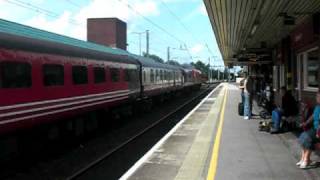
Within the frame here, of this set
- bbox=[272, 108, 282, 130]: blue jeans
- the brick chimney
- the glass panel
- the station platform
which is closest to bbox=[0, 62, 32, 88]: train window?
the station platform

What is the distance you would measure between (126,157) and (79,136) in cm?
378

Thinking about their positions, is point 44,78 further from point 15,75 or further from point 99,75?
point 99,75

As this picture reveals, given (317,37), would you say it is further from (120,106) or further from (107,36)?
(107,36)

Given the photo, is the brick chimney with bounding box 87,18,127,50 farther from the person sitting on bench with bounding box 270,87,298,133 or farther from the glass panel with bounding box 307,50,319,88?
the person sitting on bench with bounding box 270,87,298,133

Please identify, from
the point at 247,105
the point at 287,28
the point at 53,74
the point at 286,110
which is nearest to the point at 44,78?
the point at 53,74

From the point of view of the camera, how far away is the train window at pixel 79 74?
15.6m

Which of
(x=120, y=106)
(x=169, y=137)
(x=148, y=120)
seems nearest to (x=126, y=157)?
(x=169, y=137)

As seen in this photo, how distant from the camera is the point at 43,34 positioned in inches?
603

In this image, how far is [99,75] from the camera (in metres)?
18.4

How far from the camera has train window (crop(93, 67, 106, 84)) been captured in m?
17.9

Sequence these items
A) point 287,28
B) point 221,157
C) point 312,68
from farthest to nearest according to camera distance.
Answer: point 287,28, point 312,68, point 221,157

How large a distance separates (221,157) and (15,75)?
177 inches

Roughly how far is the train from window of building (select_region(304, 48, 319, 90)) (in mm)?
6521

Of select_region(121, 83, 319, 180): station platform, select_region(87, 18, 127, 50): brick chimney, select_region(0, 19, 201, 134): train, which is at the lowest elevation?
select_region(121, 83, 319, 180): station platform
